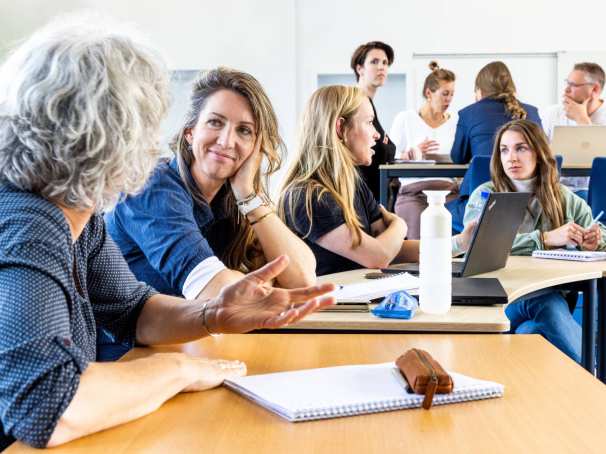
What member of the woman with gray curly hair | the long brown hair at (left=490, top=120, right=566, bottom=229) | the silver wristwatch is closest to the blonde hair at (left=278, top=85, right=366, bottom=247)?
the silver wristwatch

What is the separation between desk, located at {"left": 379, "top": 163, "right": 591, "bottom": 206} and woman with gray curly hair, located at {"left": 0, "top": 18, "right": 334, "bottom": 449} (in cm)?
358

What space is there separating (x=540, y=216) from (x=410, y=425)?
2.24 metres

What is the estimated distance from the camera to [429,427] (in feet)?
3.19

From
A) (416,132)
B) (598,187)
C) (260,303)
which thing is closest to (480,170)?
(598,187)

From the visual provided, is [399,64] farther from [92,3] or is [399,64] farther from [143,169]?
[143,169]

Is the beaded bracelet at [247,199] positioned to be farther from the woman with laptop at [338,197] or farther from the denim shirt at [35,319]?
the denim shirt at [35,319]

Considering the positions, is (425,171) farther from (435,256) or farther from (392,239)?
(435,256)

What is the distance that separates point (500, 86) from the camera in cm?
476

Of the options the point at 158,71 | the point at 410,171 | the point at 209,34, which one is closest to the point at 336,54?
the point at 209,34

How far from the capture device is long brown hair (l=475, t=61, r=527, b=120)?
15.3 feet

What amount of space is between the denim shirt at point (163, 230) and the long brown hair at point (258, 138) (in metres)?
0.04

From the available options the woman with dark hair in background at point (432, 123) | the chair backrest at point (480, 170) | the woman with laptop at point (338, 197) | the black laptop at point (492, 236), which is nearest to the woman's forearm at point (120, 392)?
the black laptop at point (492, 236)

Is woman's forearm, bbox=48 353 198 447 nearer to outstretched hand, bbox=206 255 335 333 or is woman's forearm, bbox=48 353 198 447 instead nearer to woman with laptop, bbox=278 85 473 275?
→ outstretched hand, bbox=206 255 335 333

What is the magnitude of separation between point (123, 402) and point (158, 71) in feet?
1.48
